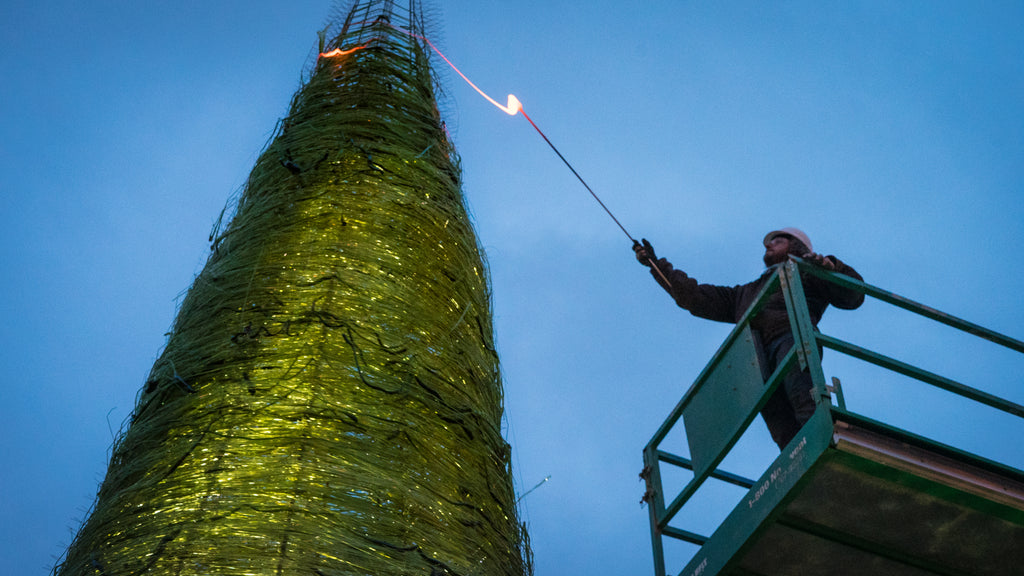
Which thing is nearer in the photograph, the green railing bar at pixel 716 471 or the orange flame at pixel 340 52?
the orange flame at pixel 340 52

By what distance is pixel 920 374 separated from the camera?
3.69m

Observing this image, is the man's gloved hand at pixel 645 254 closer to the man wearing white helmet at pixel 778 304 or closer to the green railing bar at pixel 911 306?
the man wearing white helmet at pixel 778 304

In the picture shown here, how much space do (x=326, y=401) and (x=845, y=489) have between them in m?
1.76

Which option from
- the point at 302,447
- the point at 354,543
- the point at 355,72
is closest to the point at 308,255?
the point at 302,447

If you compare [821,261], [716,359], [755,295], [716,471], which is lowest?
[716,471]

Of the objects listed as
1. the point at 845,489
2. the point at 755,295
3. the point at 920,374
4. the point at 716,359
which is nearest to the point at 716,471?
the point at 716,359

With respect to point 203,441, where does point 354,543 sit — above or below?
below

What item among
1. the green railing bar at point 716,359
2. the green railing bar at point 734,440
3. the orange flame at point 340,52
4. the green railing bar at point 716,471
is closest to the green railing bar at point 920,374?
the green railing bar at point 734,440

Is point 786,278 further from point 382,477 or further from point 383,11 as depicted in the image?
point 383,11

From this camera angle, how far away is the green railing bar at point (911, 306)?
3.84 meters

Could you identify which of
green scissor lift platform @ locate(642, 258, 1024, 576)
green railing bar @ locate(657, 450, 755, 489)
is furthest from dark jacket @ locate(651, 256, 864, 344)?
green railing bar @ locate(657, 450, 755, 489)

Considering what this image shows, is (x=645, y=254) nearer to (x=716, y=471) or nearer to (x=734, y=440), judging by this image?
(x=716, y=471)

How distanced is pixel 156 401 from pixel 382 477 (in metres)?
0.78

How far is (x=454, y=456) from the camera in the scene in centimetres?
265
